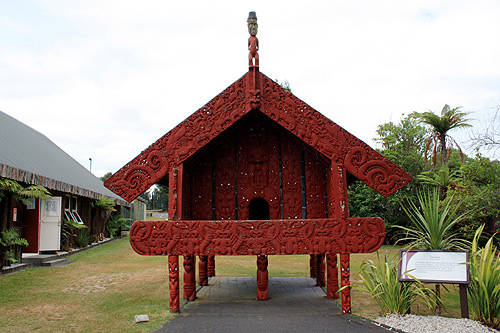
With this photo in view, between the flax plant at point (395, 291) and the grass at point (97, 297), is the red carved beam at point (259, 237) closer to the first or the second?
the flax plant at point (395, 291)

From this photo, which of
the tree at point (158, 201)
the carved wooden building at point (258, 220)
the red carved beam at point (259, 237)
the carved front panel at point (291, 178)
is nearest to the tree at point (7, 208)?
the carved wooden building at point (258, 220)

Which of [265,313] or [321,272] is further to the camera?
[321,272]

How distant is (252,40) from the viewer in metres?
5.83

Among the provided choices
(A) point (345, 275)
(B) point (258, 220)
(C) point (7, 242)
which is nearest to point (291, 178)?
(B) point (258, 220)

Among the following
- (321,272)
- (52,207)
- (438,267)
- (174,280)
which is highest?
(52,207)

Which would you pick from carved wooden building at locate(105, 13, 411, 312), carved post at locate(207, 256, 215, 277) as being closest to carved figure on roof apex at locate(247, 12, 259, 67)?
carved wooden building at locate(105, 13, 411, 312)

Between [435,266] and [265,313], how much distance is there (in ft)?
8.65

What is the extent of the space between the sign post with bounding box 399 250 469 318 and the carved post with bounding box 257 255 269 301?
7.23 feet

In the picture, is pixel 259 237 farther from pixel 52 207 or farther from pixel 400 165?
pixel 400 165

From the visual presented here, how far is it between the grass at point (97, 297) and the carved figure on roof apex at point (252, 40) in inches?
Result: 166

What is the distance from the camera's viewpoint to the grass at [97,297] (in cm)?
517

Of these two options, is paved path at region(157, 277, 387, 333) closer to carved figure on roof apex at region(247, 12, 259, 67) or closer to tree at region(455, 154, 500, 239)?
carved figure on roof apex at region(247, 12, 259, 67)

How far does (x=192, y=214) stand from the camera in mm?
6844

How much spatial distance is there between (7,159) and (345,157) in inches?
355
